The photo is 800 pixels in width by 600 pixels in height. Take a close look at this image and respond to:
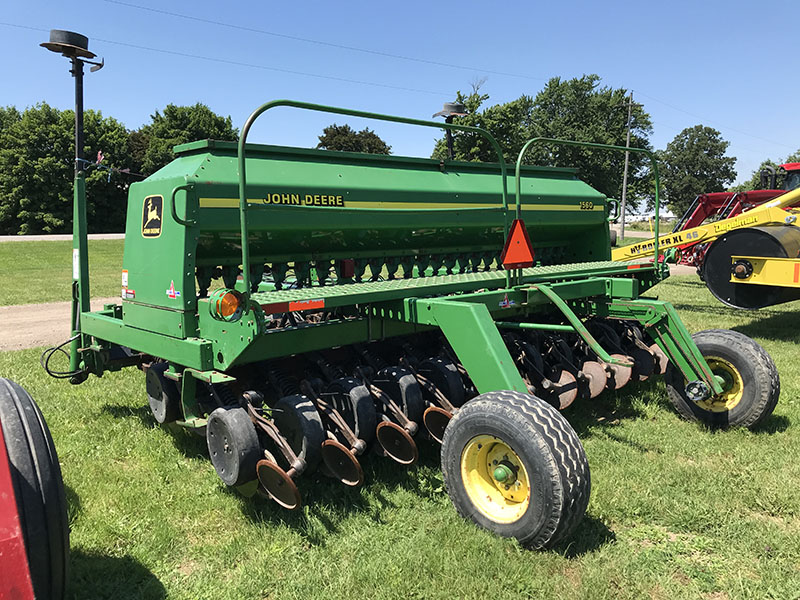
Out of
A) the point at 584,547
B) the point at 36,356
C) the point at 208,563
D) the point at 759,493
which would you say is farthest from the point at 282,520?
the point at 36,356

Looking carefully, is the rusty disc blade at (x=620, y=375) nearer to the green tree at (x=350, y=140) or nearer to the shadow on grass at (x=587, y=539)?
the shadow on grass at (x=587, y=539)

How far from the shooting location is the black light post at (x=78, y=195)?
417 centimetres

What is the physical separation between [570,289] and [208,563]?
2.91m

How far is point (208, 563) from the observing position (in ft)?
9.02

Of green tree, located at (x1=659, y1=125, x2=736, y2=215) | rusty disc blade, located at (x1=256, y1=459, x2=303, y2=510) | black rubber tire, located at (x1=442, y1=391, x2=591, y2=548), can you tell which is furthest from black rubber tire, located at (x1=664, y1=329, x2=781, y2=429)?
green tree, located at (x1=659, y1=125, x2=736, y2=215)

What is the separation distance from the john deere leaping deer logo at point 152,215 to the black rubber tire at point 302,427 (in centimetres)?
140

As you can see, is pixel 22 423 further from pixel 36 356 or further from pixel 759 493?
pixel 36 356

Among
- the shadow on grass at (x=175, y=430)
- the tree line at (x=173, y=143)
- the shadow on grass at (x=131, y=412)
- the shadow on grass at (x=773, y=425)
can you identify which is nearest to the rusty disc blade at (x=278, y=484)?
the shadow on grass at (x=175, y=430)

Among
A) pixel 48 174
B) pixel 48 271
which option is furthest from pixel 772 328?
pixel 48 174

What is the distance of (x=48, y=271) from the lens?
1716 cm

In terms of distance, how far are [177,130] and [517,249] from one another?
143ft

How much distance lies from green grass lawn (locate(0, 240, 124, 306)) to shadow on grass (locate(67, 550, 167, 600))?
33.6 ft

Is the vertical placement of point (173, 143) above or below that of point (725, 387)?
above

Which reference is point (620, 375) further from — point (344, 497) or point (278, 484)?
point (278, 484)
